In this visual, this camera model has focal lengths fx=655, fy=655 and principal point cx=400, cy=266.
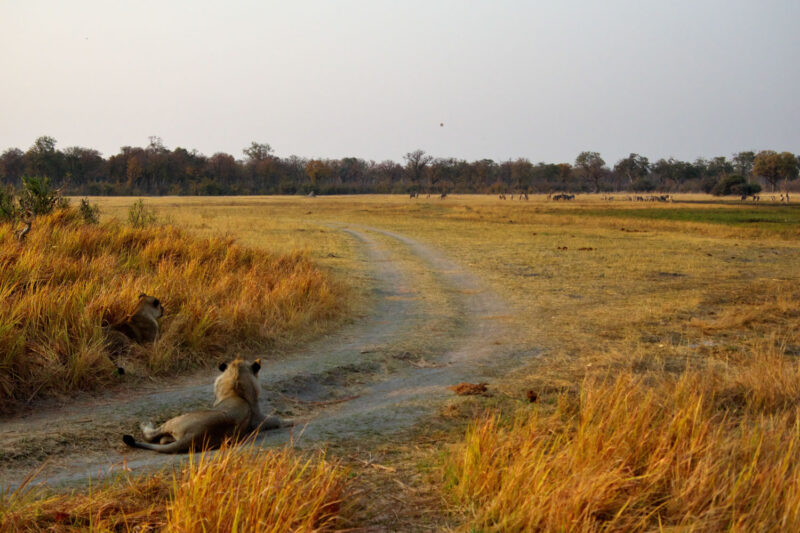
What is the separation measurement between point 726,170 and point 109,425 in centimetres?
13849

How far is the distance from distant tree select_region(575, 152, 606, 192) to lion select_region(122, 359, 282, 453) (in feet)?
378

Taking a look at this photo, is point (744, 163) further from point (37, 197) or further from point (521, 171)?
point (37, 197)

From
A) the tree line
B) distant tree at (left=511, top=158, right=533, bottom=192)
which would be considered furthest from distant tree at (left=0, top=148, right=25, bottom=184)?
distant tree at (left=511, top=158, right=533, bottom=192)

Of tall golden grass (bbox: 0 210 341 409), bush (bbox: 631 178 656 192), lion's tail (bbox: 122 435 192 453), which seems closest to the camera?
lion's tail (bbox: 122 435 192 453)

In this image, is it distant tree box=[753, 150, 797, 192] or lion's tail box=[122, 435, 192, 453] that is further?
distant tree box=[753, 150, 797, 192]

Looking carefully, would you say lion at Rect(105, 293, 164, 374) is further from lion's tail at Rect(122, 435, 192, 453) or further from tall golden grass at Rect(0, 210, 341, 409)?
lion's tail at Rect(122, 435, 192, 453)

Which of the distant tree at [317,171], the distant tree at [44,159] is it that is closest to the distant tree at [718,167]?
the distant tree at [317,171]

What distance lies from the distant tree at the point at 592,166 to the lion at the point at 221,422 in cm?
11526

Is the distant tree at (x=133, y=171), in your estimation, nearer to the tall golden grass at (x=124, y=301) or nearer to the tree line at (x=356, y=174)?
the tree line at (x=356, y=174)

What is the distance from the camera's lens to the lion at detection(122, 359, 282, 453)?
4.80 metres

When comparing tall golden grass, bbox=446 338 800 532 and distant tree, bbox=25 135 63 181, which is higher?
distant tree, bbox=25 135 63 181

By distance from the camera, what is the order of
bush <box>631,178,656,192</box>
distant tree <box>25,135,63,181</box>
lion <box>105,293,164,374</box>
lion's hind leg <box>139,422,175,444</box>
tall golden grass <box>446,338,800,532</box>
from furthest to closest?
bush <box>631,178,656,192</box> < distant tree <box>25,135,63,181</box> < lion <box>105,293,164,374</box> < lion's hind leg <box>139,422,175,444</box> < tall golden grass <box>446,338,800,532</box>

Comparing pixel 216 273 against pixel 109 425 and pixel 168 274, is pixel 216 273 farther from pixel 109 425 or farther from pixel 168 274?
pixel 109 425

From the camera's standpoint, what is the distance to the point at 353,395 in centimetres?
673
